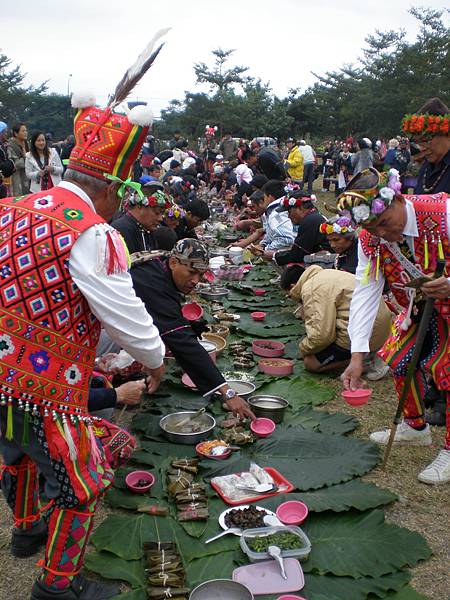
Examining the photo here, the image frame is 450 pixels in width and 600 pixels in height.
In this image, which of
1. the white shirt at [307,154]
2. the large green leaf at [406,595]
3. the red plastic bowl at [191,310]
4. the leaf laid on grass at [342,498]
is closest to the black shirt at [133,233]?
the red plastic bowl at [191,310]

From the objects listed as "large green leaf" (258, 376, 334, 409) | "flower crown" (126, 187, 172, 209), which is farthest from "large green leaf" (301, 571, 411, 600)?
"flower crown" (126, 187, 172, 209)

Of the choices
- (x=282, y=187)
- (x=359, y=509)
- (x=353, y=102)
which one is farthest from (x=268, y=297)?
(x=353, y=102)

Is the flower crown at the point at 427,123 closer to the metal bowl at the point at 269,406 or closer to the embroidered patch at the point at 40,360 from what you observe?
the metal bowl at the point at 269,406

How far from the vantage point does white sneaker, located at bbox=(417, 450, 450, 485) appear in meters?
3.32

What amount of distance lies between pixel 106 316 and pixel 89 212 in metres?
0.38

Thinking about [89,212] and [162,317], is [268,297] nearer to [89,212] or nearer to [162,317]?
[162,317]

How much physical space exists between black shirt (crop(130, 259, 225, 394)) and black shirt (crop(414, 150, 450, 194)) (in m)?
1.91

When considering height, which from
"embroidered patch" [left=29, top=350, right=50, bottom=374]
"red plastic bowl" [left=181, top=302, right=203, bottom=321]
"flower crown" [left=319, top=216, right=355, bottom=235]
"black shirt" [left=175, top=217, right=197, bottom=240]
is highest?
"flower crown" [left=319, top=216, right=355, bottom=235]

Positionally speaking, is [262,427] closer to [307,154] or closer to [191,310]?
[191,310]

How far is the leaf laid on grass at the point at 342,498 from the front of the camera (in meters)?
2.99

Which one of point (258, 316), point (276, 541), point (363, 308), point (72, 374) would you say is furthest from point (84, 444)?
point (258, 316)

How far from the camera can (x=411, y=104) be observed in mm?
28516

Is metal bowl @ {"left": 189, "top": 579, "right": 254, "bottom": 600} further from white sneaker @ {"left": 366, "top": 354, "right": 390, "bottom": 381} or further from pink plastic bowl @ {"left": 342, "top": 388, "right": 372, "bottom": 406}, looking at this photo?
white sneaker @ {"left": 366, "top": 354, "right": 390, "bottom": 381}

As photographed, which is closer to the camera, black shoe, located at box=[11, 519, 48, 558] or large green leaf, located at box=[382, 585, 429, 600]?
large green leaf, located at box=[382, 585, 429, 600]
